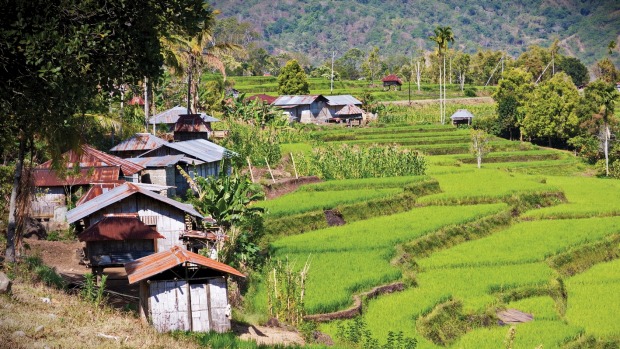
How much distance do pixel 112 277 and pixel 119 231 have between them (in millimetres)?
1152

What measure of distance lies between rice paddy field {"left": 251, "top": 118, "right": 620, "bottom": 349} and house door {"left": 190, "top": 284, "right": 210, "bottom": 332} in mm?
2939

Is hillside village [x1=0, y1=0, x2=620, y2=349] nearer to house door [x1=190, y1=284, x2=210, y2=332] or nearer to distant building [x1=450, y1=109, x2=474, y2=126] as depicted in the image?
house door [x1=190, y1=284, x2=210, y2=332]

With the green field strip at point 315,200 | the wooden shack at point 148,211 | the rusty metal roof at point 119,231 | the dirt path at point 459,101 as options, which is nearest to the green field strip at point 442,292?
the wooden shack at point 148,211

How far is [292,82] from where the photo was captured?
74.2 meters

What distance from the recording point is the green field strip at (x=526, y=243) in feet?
85.6

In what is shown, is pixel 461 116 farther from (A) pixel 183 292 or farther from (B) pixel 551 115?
(A) pixel 183 292

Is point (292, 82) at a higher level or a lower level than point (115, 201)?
higher

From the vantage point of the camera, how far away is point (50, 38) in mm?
14008

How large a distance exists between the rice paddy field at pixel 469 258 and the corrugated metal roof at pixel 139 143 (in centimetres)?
493

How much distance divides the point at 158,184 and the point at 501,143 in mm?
32141

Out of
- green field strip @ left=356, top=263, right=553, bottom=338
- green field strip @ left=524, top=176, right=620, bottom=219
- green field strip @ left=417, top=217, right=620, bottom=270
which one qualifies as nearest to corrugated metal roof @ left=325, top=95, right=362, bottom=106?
green field strip @ left=524, top=176, right=620, bottom=219

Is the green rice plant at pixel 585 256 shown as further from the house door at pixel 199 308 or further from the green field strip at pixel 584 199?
the house door at pixel 199 308

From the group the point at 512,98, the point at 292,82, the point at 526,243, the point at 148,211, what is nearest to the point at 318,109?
the point at 292,82

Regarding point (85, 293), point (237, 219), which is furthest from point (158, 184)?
point (85, 293)
